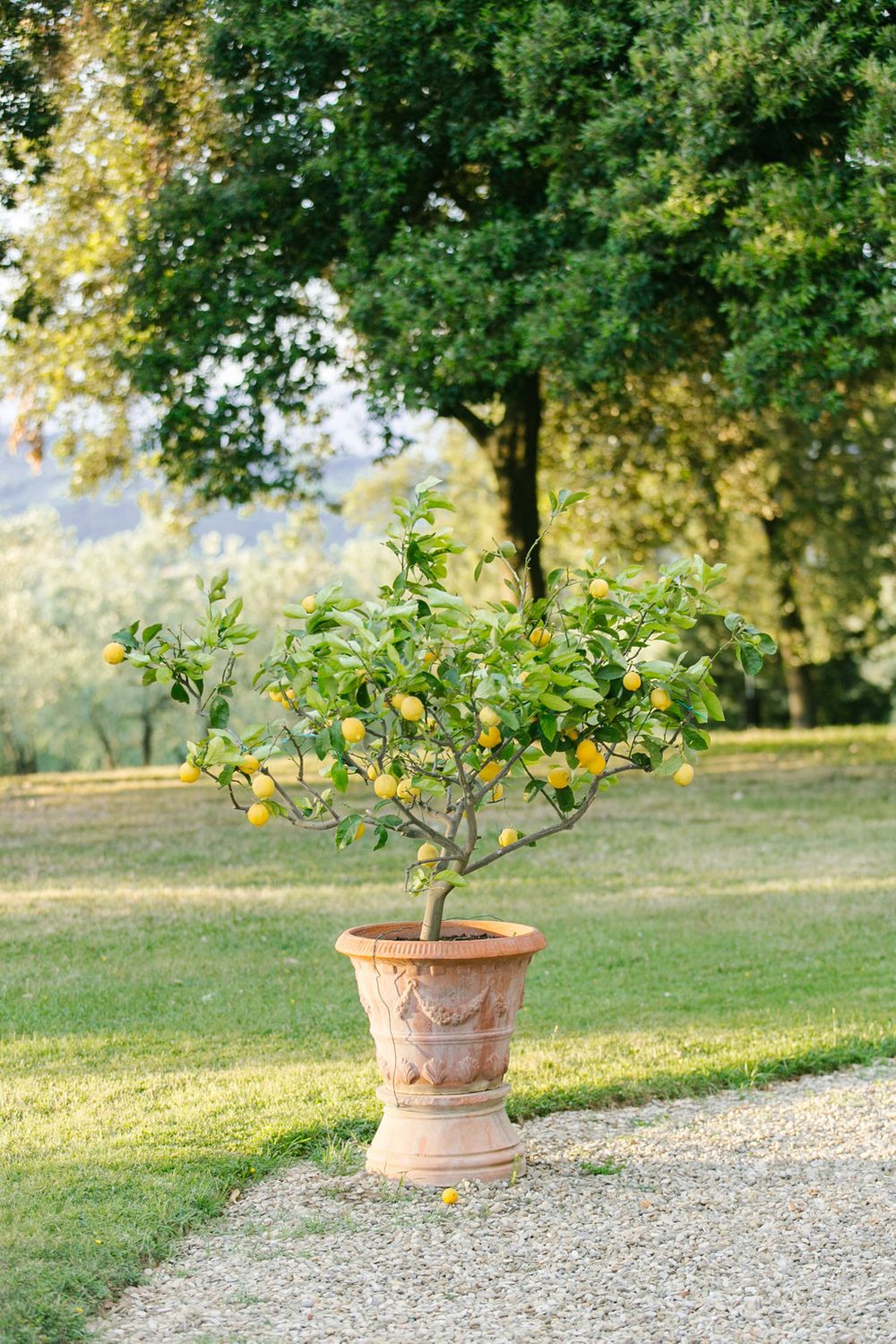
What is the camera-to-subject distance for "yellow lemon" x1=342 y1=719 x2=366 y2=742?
371cm

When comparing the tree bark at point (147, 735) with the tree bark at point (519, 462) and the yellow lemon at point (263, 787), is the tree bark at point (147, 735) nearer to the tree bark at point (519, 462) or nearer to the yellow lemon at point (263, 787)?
the tree bark at point (519, 462)

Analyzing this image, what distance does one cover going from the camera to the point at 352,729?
146 inches

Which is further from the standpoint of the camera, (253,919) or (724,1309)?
(253,919)

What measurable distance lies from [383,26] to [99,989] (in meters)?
8.19

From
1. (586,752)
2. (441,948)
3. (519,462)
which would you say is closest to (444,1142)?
(441,948)

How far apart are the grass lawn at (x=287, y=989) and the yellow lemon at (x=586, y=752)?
153 centimetres

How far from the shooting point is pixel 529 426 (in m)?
15.6

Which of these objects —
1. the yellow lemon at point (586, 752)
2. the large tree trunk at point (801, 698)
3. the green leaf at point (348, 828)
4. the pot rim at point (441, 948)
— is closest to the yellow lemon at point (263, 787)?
the green leaf at point (348, 828)

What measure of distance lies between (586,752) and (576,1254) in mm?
1370

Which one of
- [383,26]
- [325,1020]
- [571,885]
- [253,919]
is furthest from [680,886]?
[383,26]

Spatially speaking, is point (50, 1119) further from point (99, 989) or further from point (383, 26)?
point (383, 26)

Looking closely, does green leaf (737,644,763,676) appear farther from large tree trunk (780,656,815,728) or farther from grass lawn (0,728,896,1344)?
large tree trunk (780,656,815,728)

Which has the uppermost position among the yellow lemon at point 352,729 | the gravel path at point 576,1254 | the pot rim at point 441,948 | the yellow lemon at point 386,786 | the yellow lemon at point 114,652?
the yellow lemon at point 114,652

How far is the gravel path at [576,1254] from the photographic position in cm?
316
